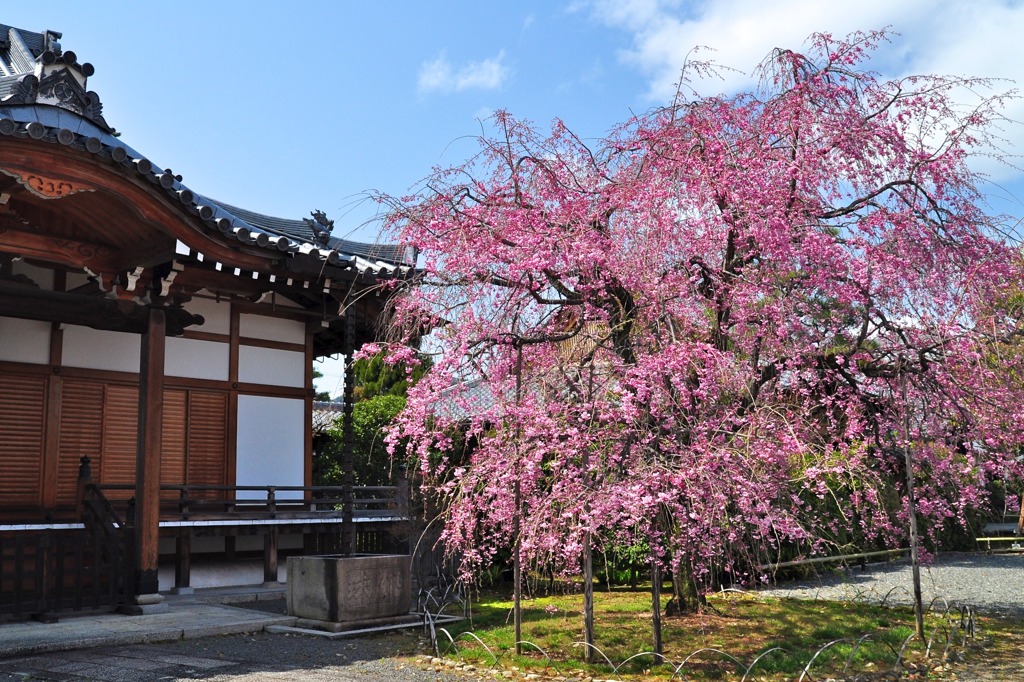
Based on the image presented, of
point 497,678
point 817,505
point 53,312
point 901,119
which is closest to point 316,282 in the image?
point 53,312

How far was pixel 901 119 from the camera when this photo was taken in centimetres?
902

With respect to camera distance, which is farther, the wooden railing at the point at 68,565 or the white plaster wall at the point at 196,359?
the white plaster wall at the point at 196,359

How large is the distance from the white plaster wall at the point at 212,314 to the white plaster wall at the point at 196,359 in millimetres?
201

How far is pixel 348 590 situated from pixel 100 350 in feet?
17.7

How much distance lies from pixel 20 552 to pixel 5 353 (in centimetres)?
307

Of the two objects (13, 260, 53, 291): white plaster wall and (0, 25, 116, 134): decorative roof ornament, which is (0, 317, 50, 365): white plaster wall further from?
(0, 25, 116, 134): decorative roof ornament

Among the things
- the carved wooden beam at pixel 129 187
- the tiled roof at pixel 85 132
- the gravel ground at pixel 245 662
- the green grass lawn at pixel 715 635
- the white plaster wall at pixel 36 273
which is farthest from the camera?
the white plaster wall at pixel 36 273

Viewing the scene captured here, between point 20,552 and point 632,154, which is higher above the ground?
point 632,154

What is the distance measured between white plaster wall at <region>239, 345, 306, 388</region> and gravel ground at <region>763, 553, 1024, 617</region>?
325 inches

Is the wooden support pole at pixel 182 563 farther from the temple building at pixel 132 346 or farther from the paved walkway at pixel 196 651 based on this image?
the paved walkway at pixel 196 651

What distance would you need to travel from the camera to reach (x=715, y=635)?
29.4 ft

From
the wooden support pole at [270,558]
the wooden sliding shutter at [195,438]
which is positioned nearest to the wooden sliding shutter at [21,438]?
the wooden sliding shutter at [195,438]

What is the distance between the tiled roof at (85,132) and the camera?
9.02 m

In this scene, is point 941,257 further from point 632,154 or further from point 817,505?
point 817,505
